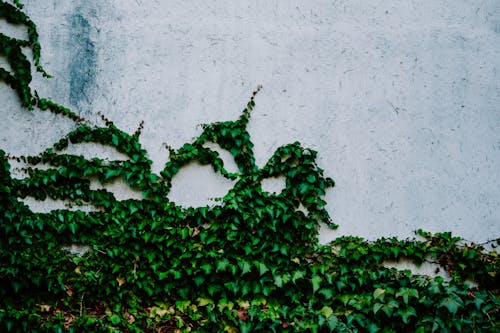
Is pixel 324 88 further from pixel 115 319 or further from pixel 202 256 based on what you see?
pixel 115 319

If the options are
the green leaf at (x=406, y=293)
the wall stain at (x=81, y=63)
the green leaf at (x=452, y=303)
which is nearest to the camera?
the green leaf at (x=452, y=303)

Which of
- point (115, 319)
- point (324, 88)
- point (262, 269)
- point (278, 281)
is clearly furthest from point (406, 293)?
point (115, 319)

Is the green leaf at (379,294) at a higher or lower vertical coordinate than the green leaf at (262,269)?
lower

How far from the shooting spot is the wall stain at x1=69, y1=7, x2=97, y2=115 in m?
4.26

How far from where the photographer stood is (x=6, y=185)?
3.98 metres

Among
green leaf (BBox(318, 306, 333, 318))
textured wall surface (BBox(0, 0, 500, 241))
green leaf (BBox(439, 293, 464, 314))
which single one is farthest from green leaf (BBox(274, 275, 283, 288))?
green leaf (BBox(439, 293, 464, 314))

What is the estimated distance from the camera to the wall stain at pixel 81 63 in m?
4.26

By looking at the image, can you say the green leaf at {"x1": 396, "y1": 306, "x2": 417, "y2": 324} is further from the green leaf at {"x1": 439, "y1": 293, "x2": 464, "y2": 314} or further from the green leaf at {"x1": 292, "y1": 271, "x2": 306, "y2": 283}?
the green leaf at {"x1": 292, "y1": 271, "x2": 306, "y2": 283}

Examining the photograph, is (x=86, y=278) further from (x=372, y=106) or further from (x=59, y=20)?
(x=372, y=106)

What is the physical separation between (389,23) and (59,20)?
126 inches

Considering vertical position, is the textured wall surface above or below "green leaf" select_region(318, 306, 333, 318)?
above

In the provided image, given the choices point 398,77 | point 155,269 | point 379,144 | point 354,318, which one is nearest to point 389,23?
point 398,77

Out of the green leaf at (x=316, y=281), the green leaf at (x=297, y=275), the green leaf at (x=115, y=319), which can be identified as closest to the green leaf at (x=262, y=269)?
the green leaf at (x=297, y=275)

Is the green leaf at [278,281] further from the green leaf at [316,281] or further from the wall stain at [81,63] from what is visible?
the wall stain at [81,63]
